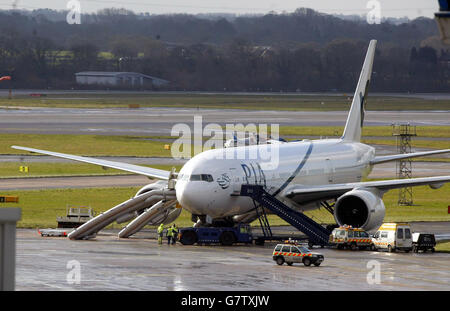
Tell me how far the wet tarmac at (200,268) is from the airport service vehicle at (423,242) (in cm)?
134

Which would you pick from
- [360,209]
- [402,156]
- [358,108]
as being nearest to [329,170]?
[402,156]

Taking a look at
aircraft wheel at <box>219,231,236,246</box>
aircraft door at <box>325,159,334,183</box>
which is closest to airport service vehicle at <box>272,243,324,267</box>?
aircraft wheel at <box>219,231,236,246</box>

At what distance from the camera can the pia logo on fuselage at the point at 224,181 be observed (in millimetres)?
56031

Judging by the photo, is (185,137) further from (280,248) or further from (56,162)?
(280,248)

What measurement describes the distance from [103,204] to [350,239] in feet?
81.5

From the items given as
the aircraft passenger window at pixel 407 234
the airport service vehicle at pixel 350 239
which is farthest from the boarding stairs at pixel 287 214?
the aircraft passenger window at pixel 407 234

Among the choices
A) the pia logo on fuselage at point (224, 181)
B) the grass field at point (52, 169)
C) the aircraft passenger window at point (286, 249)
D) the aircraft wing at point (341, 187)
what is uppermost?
the pia logo on fuselage at point (224, 181)

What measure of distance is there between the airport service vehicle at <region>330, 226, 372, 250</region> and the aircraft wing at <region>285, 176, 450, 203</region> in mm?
4044

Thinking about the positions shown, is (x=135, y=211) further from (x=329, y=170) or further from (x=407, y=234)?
(x=407, y=234)

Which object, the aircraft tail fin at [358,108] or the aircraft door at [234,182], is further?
the aircraft tail fin at [358,108]

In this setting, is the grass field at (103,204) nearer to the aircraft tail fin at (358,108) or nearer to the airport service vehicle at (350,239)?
the aircraft tail fin at (358,108)

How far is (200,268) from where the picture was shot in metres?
45.6
